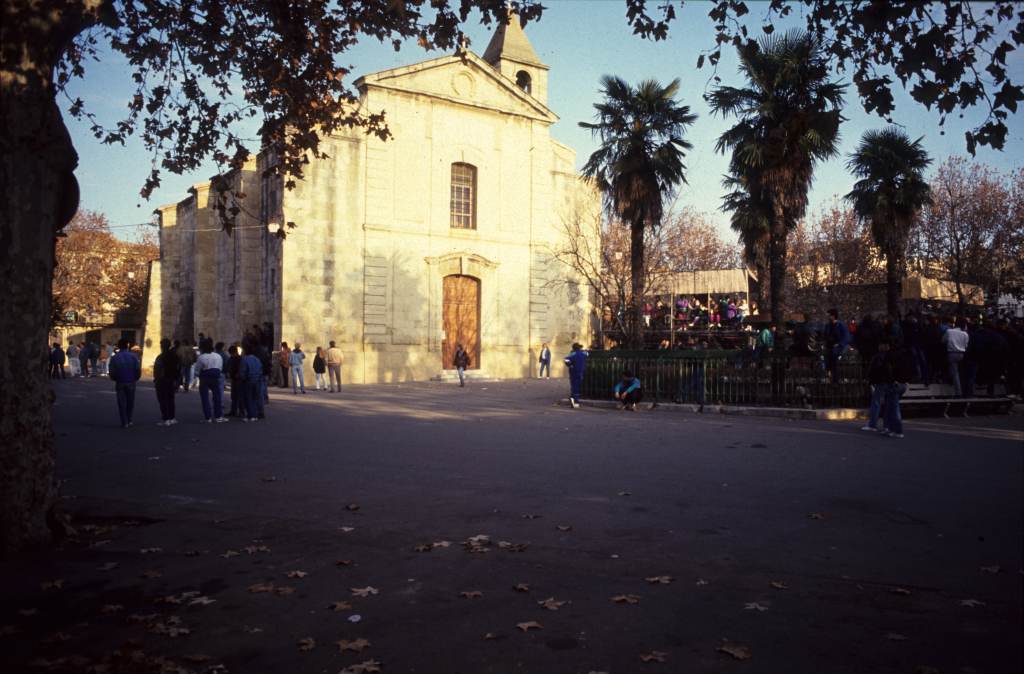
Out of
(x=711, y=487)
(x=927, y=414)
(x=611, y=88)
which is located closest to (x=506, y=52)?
(x=611, y=88)

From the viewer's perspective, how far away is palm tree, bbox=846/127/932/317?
1005 inches

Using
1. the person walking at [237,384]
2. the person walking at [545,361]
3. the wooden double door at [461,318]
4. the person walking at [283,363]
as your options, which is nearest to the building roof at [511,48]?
the wooden double door at [461,318]

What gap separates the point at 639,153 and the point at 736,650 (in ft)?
66.9

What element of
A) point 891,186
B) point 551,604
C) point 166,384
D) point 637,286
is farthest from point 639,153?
point 551,604

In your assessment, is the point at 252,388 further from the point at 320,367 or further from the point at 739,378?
the point at 739,378

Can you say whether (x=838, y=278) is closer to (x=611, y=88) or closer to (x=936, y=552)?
(x=611, y=88)

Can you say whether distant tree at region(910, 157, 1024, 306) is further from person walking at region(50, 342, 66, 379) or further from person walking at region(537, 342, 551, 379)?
person walking at region(50, 342, 66, 379)

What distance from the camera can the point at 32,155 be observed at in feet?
18.4

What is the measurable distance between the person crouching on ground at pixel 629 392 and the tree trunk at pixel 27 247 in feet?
44.8

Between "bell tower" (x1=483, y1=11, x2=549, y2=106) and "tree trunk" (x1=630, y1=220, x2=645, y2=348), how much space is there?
13.9 metres

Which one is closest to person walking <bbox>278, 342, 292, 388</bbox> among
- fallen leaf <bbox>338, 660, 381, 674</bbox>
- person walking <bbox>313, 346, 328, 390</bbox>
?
person walking <bbox>313, 346, 328, 390</bbox>

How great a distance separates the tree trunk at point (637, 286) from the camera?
21.9 metres

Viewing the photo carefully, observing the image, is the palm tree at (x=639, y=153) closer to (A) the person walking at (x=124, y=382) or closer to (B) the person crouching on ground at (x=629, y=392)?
(B) the person crouching on ground at (x=629, y=392)

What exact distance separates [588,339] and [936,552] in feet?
95.2
